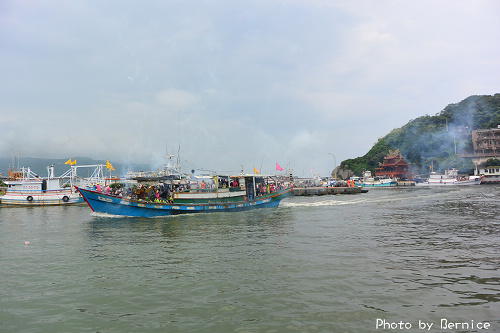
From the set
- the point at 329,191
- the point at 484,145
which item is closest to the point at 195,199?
the point at 329,191

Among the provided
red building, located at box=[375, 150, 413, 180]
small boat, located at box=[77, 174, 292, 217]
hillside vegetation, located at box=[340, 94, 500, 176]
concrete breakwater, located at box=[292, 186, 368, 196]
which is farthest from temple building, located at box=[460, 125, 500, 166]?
small boat, located at box=[77, 174, 292, 217]

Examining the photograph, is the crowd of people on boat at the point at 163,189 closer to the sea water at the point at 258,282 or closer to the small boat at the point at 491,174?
the sea water at the point at 258,282

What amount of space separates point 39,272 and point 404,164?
103051 millimetres

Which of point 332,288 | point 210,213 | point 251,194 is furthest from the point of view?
point 251,194

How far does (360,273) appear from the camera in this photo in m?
10.7

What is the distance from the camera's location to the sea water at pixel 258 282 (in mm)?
7562

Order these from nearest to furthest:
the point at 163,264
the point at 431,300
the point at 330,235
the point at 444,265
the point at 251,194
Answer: the point at 431,300, the point at 444,265, the point at 163,264, the point at 330,235, the point at 251,194

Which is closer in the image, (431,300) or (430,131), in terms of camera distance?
(431,300)

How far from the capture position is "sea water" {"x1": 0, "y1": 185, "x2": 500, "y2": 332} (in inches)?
298

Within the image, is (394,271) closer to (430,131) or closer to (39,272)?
(39,272)

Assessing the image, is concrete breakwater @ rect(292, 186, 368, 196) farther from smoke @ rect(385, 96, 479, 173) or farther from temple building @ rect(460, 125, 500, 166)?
temple building @ rect(460, 125, 500, 166)

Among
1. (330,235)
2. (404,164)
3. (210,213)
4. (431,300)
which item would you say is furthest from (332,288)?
(404,164)

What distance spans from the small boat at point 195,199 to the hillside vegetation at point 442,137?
81804 mm

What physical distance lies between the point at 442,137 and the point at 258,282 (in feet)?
366
